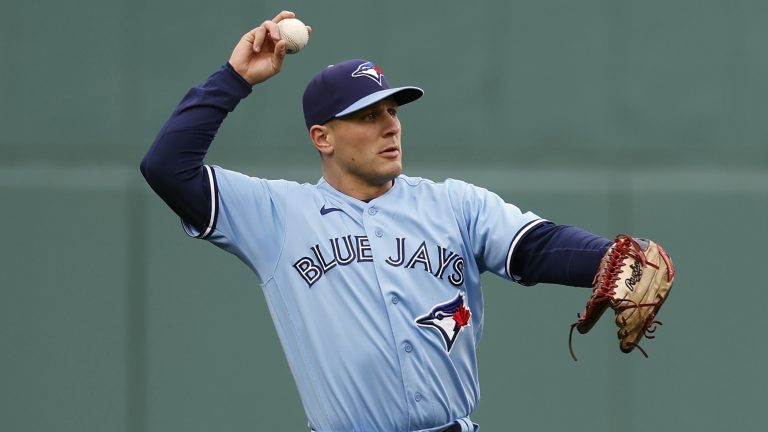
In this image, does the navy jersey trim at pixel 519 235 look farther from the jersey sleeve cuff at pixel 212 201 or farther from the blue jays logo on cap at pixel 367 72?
the jersey sleeve cuff at pixel 212 201

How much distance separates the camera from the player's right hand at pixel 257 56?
3320 mm

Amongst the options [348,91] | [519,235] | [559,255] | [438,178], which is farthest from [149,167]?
[438,178]

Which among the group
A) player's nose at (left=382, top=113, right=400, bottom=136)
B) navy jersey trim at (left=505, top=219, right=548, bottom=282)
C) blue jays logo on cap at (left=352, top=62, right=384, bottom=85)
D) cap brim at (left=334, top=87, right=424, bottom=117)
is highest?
blue jays logo on cap at (left=352, top=62, right=384, bottom=85)

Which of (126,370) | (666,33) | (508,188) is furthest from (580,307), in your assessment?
(126,370)

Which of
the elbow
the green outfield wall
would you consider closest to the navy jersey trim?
the elbow

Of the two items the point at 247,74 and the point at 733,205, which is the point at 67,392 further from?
the point at 733,205

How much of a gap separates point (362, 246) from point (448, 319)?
0.28 m

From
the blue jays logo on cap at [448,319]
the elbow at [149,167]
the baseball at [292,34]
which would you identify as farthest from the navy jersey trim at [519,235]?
the elbow at [149,167]

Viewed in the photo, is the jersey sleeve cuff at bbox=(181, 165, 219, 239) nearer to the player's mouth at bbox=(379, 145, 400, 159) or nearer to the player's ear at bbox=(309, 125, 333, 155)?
the player's ear at bbox=(309, 125, 333, 155)

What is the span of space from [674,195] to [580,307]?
58 cm

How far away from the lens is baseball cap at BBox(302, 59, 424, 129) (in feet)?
10.9

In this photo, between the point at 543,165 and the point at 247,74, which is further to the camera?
the point at 543,165

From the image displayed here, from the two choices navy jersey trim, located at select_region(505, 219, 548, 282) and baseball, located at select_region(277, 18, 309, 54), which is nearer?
navy jersey trim, located at select_region(505, 219, 548, 282)

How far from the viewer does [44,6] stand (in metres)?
5.25
